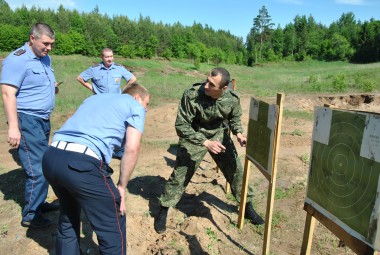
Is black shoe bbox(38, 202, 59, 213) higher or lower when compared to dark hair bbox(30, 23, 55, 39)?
lower

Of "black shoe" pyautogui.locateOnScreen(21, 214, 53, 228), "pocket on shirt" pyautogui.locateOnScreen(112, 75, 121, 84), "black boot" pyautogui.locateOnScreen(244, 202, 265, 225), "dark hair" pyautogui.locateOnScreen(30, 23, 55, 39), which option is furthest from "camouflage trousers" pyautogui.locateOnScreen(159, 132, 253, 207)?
"pocket on shirt" pyautogui.locateOnScreen(112, 75, 121, 84)

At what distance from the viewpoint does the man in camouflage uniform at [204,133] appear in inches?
146

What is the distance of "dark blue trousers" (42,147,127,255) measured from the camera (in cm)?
230

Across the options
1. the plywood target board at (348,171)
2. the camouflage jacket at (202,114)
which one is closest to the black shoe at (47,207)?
the camouflage jacket at (202,114)

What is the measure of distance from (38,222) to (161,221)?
1356 millimetres

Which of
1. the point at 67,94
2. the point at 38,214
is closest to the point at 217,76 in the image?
the point at 38,214

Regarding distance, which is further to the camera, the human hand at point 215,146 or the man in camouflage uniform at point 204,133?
the man in camouflage uniform at point 204,133

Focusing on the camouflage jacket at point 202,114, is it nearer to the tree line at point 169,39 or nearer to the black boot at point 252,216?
the black boot at point 252,216

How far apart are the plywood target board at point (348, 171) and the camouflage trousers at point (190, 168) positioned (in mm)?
1319

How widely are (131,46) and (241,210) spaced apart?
42914mm

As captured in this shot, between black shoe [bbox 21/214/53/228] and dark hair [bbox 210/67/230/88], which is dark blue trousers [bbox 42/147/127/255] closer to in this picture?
black shoe [bbox 21/214/53/228]

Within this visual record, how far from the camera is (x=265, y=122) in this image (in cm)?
332

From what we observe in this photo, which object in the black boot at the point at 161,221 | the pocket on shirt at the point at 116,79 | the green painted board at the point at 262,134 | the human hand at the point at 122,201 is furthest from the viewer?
the pocket on shirt at the point at 116,79

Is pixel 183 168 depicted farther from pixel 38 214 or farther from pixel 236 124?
pixel 38 214
